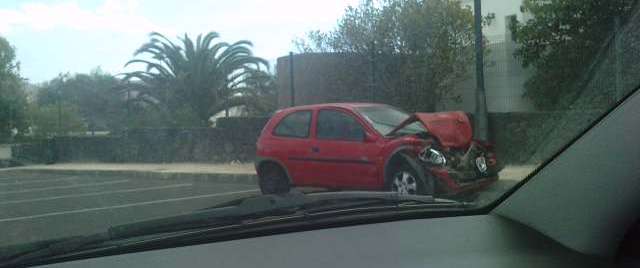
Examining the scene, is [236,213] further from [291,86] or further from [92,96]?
[291,86]

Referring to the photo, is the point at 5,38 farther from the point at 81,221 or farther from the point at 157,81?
the point at 81,221

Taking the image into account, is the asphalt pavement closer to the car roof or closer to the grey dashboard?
the car roof

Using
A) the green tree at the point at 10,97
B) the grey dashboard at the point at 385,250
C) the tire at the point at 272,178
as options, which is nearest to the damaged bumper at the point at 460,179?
the grey dashboard at the point at 385,250

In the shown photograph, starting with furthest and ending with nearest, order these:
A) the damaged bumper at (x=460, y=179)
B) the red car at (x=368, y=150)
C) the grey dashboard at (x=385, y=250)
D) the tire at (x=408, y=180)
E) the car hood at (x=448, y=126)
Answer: the car hood at (x=448, y=126)
the red car at (x=368, y=150)
the tire at (x=408, y=180)
the damaged bumper at (x=460, y=179)
the grey dashboard at (x=385, y=250)

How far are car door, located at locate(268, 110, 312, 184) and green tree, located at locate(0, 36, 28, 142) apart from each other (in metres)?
2.61

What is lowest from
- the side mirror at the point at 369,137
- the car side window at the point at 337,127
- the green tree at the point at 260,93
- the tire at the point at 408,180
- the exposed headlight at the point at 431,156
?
the tire at the point at 408,180

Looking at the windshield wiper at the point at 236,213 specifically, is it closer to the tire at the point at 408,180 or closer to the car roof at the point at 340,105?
the tire at the point at 408,180

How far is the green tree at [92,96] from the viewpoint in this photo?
457cm

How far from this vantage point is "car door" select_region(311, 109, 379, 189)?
→ 648cm

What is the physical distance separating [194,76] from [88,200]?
1.48 meters

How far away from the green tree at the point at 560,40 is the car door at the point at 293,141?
7.36 ft

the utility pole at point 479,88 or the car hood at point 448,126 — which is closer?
the car hood at point 448,126

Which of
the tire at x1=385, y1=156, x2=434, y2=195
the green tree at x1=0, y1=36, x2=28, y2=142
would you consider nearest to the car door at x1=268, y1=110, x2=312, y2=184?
the tire at x1=385, y1=156, x2=434, y2=195

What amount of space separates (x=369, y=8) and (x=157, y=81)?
266 cm
